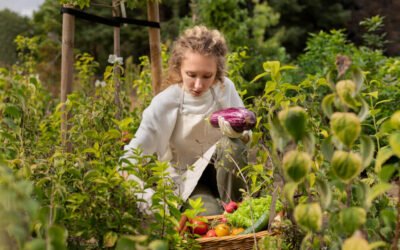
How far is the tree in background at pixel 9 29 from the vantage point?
16831mm

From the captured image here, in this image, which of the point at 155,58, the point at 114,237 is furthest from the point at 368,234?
the point at 155,58

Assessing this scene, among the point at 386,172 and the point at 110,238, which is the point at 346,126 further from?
the point at 110,238

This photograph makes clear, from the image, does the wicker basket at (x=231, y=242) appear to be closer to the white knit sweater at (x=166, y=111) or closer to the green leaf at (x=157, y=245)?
the white knit sweater at (x=166, y=111)

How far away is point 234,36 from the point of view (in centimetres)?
769

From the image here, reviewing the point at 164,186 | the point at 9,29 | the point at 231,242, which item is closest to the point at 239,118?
the point at 231,242

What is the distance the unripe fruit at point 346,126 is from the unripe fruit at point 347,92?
4cm

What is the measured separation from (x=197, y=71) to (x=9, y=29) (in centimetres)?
1616

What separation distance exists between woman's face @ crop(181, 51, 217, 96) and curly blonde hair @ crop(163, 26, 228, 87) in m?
0.03

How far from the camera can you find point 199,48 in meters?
2.85

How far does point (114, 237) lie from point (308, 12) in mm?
14031

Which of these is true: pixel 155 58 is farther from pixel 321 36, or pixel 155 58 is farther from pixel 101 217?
pixel 321 36

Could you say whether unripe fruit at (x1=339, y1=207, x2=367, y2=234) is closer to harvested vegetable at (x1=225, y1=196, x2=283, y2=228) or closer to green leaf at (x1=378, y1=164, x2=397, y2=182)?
green leaf at (x1=378, y1=164, x2=397, y2=182)

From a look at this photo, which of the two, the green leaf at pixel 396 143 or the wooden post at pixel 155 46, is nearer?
the green leaf at pixel 396 143

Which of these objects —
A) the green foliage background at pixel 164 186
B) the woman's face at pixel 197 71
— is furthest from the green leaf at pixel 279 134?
the woman's face at pixel 197 71
